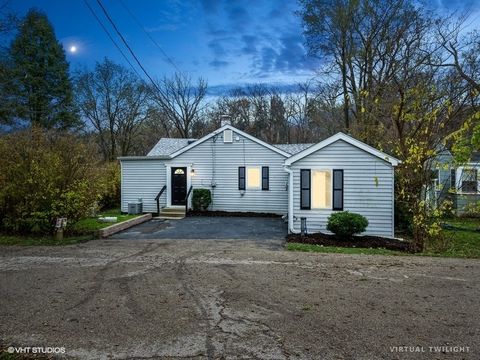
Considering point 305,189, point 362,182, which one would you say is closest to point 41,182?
point 305,189

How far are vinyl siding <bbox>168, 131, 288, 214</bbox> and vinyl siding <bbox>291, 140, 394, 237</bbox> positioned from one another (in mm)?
6058

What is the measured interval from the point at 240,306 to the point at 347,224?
22.9ft

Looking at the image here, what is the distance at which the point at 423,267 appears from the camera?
7.66 m

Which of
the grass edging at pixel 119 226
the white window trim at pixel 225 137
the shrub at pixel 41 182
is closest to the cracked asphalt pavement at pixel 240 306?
the shrub at pixel 41 182

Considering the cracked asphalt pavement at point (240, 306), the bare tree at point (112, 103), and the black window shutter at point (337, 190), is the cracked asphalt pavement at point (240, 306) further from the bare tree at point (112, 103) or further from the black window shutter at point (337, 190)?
the bare tree at point (112, 103)

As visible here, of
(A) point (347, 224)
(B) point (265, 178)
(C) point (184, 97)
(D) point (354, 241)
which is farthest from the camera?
(C) point (184, 97)

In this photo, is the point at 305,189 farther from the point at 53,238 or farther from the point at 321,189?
the point at 53,238

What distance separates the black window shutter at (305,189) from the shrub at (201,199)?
7202 mm

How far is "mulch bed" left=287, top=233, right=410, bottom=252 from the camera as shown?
1048cm

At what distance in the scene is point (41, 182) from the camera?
35.6 ft

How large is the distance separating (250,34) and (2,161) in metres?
18.7

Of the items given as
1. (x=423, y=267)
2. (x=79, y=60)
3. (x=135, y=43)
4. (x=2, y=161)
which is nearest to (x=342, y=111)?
(x=135, y=43)

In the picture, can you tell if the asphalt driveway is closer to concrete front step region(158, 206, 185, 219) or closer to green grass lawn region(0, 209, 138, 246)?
concrete front step region(158, 206, 185, 219)

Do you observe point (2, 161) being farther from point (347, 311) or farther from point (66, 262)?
point (347, 311)
